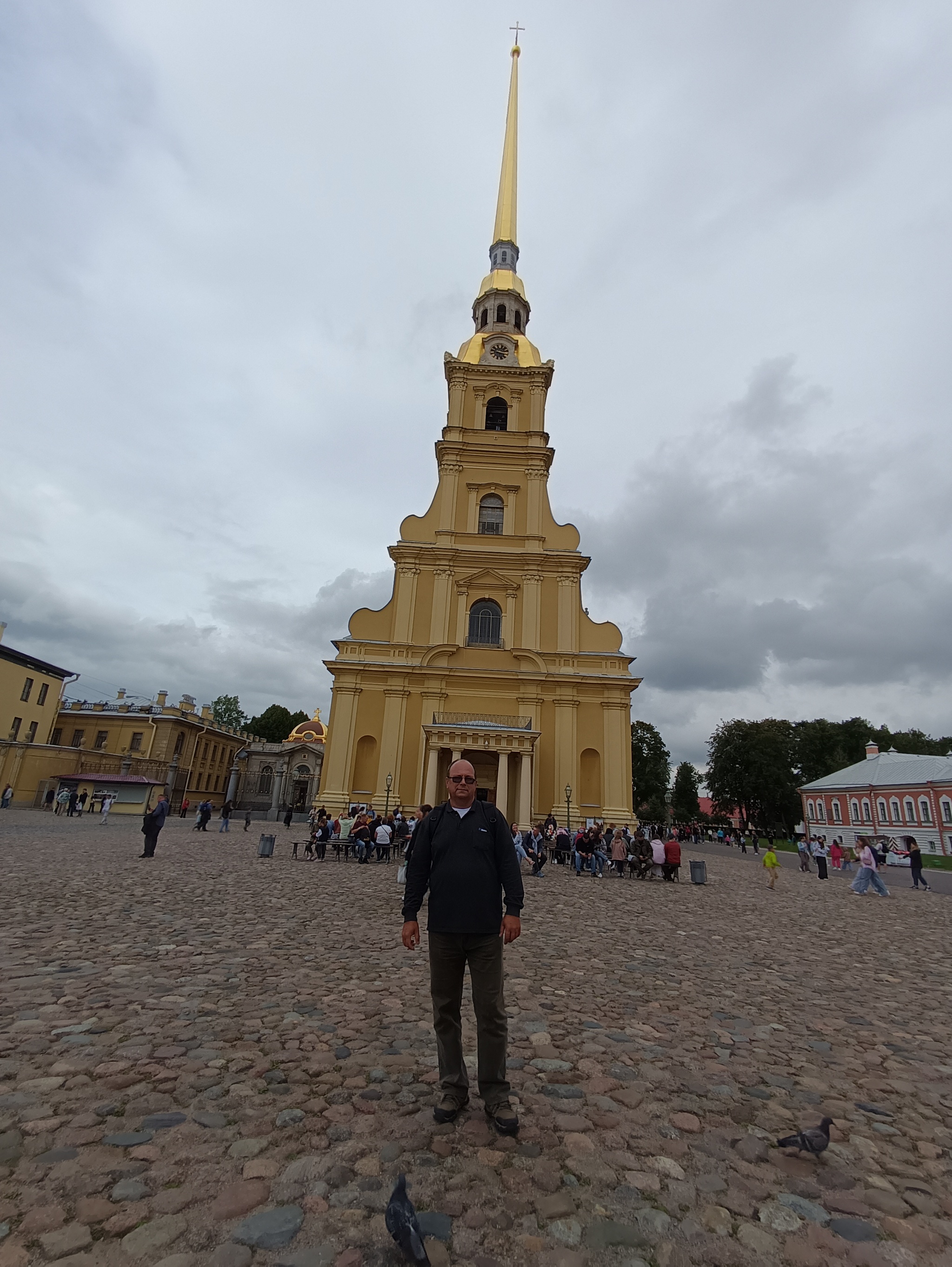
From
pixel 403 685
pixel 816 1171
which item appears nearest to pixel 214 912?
pixel 816 1171

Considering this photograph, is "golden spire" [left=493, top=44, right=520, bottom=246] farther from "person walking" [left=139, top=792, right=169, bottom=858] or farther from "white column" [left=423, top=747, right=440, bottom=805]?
"person walking" [left=139, top=792, right=169, bottom=858]

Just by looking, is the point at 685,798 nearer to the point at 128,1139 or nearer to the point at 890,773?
the point at 890,773

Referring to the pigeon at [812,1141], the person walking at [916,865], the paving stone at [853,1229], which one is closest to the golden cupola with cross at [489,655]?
the person walking at [916,865]

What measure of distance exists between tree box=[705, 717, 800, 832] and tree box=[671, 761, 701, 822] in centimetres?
2236

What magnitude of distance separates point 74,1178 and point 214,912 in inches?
278

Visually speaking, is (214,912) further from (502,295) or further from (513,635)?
(502,295)

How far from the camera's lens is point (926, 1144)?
3500mm

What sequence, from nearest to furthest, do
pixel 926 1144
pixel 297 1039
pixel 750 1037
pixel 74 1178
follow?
1. pixel 74 1178
2. pixel 926 1144
3. pixel 297 1039
4. pixel 750 1037

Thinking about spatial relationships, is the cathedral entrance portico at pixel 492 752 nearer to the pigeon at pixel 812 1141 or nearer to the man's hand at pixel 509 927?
the man's hand at pixel 509 927

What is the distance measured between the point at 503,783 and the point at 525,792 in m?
1.08

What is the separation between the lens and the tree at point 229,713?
7881 centimetres

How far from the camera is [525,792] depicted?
26.9 meters

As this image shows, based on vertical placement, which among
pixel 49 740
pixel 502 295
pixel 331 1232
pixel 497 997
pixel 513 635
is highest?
pixel 502 295

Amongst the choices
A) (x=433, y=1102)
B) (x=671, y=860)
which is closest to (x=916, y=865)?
(x=671, y=860)
